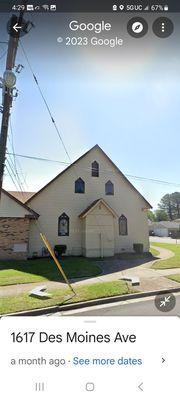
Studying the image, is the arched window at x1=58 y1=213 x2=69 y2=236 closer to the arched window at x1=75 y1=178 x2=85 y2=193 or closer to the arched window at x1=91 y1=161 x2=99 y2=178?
the arched window at x1=75 y1=178 x2=85 y2=193

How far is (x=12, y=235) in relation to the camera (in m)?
14.9

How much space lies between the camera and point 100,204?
677 inches

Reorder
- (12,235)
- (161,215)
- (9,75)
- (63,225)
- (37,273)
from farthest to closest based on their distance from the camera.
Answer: (161,215)
(63,225)
(12,235)
(37,273)
(9,75)

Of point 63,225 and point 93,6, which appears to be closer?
point 93,6

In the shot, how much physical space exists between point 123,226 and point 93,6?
17.1 metres

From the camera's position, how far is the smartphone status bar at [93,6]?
1992 mm

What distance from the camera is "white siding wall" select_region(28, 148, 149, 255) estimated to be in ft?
54.6

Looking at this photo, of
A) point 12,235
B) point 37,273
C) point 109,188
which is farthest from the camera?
point 109,188

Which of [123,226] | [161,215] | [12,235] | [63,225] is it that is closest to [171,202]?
[123,226]

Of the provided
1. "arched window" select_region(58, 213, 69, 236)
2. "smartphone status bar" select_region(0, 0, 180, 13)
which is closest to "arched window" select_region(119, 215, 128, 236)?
"arched window" select_region(58, 213, 69, 236)

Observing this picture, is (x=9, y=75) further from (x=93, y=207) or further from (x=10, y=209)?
(x=93, y=207)

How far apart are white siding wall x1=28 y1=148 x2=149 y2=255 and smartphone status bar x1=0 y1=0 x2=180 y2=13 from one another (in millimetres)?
14682
